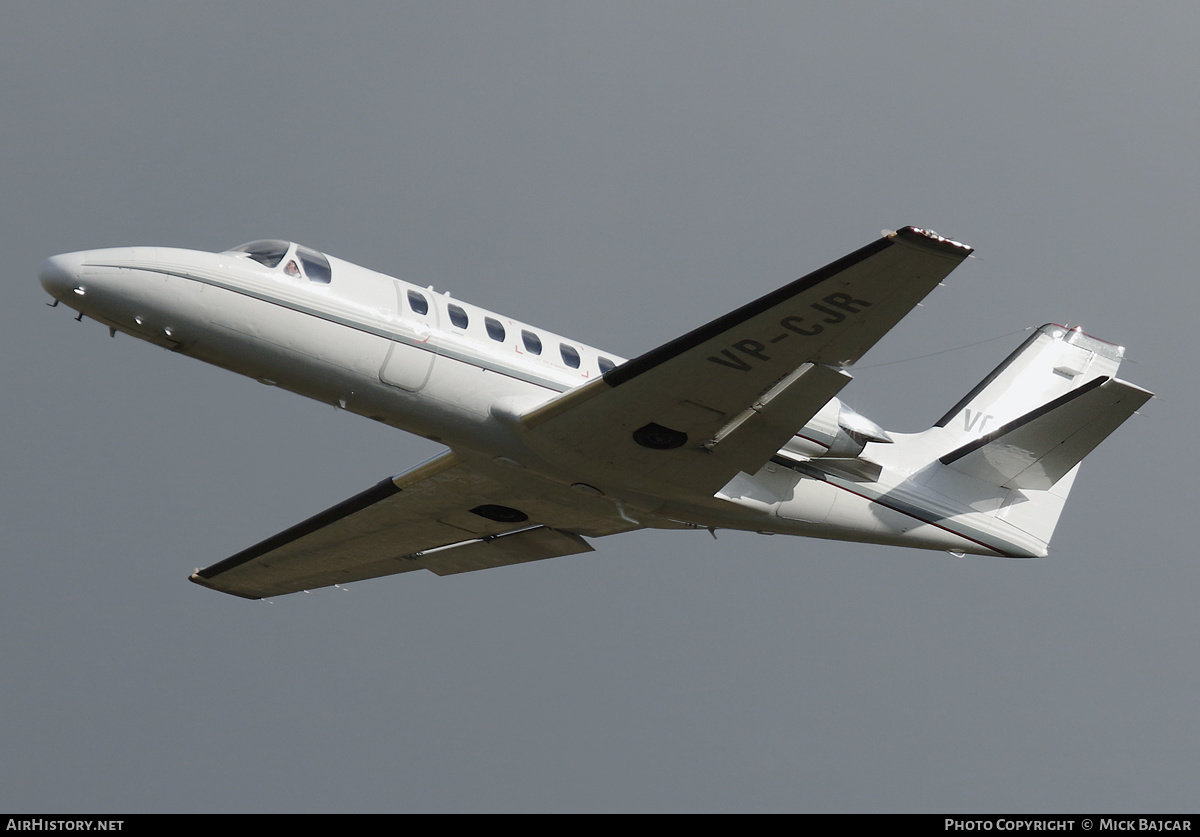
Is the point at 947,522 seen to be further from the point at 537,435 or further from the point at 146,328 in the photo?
the point at 146,328

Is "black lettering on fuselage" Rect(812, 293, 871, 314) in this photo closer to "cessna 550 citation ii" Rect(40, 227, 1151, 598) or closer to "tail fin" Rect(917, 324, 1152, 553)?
"cessna 550 citation ii" Rect(40, 227, 1151, 598)

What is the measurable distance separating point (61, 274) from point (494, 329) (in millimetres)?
5845

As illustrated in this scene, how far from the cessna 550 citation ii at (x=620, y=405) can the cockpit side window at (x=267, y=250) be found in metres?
0.04

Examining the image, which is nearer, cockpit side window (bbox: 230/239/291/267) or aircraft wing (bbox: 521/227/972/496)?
aircraft wing (bbox: 521/227/972/496)

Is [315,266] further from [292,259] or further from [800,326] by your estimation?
[800,326]

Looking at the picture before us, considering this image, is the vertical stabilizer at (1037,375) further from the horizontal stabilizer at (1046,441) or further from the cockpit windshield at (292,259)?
the cockpit windshield at (292,259)

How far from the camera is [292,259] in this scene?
18641 millimetres

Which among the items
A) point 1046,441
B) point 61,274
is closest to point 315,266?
point 61,274

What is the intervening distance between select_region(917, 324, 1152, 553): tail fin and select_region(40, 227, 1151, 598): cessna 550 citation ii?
0.05 m

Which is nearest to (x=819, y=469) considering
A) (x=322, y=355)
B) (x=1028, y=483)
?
(x=1028, y=483)

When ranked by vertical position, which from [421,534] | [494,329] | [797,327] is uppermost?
[494,329]

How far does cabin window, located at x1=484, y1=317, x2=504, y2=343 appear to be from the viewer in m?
19.3

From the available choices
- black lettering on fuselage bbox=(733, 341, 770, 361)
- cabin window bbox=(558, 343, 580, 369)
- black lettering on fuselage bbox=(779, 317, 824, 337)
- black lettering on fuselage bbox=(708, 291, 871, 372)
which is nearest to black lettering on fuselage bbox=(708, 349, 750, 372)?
black lettering on fuselage bbox=(708, 291, 871, 372)
